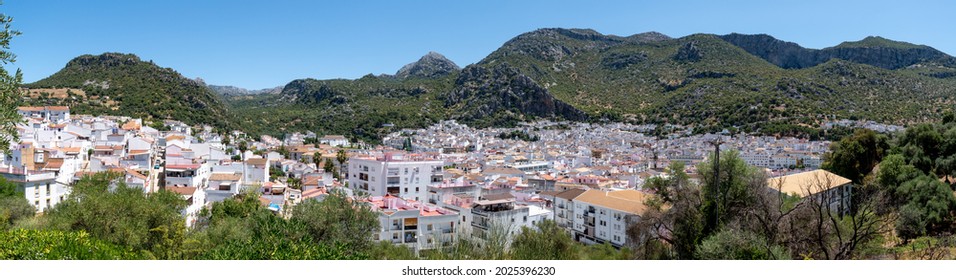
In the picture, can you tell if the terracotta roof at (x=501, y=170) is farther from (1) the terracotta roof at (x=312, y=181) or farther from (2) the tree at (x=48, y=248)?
(2) the tree at (x=48, y=248)

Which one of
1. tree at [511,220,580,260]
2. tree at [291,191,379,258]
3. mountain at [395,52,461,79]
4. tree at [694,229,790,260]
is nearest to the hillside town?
tree at [511,220,580,260]

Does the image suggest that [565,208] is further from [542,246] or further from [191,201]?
[191,201]

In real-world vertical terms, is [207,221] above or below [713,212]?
below

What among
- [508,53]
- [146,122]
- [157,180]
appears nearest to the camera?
[157,180]

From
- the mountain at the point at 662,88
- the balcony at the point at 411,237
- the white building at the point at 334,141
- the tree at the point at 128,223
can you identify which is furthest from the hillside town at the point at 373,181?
the mountain at the point at 662,88

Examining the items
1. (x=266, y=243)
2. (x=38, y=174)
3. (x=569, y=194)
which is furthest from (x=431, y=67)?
(x=266, y=243)

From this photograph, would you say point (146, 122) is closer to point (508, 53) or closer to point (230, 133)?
point (230, 133)

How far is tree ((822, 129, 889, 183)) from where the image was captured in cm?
2117

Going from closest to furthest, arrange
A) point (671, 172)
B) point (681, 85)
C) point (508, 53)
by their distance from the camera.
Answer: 1. point (671, 172)
2. point (681, 85)
3. point (508, 53)

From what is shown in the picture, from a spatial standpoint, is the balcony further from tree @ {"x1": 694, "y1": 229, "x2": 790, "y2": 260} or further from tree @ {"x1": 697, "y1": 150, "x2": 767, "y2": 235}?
tree @ {"x1": 694, "y1": 229, "x2": 790, "y2": 260}

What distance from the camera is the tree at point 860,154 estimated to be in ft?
69.5

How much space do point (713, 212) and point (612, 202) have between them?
11.6 meters
